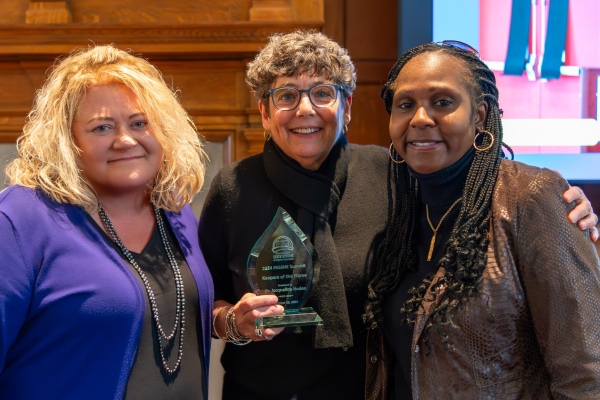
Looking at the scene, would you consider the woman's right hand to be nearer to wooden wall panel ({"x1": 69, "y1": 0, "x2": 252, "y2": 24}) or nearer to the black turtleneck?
the black turtleneck

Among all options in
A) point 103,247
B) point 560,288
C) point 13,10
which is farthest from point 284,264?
point 13,10

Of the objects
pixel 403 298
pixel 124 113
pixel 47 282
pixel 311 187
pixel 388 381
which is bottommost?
pixel 388 381

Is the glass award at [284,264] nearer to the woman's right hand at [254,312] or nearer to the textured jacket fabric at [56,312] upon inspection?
the woman's right hand at [254,312]

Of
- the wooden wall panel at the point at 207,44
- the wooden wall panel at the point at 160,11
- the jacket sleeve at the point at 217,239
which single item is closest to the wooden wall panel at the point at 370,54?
the wooden wall panel at the point at 207,44

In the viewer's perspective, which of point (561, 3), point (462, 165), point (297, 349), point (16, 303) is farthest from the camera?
point (561, 3)

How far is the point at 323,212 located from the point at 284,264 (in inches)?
8.8

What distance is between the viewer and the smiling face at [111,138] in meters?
1.59

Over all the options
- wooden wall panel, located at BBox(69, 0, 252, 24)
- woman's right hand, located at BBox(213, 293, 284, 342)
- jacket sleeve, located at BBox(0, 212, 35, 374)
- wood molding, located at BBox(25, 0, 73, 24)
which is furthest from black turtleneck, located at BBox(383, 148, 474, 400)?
wood molding, located at BBox(25, 0, 73, 24)

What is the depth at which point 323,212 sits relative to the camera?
183 centimetres

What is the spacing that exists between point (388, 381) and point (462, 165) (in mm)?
580

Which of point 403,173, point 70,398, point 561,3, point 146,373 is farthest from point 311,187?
point 561,3

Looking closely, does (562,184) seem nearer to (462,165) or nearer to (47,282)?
(462,165)

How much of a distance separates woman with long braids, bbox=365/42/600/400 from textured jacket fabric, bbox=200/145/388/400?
0.22m

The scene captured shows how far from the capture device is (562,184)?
55.8 inches
